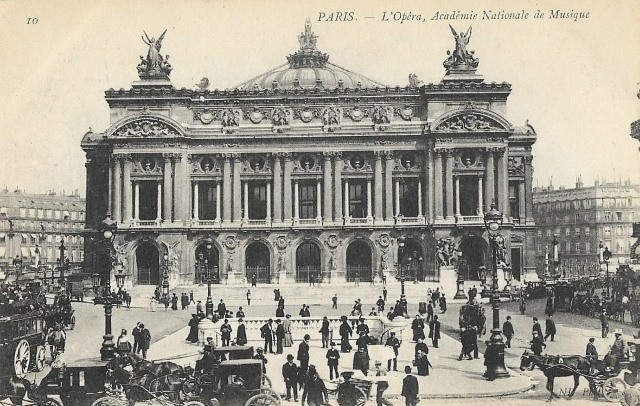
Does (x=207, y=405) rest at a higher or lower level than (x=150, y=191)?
lower

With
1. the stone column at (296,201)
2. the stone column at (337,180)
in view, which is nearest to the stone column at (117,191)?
the stone column at (296,201)

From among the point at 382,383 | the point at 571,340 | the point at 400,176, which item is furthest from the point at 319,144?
the point at 382,383

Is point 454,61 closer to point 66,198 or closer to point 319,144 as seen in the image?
point 319,144

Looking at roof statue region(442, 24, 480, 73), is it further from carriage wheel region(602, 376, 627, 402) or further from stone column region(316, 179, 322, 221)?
carriage wheel region(602, 376, 627, 402)

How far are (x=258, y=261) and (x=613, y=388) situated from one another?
40.5 meters

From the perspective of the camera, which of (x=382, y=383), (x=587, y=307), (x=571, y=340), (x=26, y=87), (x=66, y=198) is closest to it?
(x=382, y=383)

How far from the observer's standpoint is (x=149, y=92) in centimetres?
5694

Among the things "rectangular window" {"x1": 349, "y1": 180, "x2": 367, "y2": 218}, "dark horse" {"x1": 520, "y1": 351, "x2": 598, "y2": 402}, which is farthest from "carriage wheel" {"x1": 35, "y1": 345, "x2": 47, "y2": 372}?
"rectangular window" {"x1": 349, "y1": 180, "x2": 367, "y2": 218}

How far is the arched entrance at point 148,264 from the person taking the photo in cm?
5622

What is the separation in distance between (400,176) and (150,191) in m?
20.3

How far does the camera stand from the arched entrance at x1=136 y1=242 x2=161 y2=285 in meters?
56.2

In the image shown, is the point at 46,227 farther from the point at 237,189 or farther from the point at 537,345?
the point at 537,345

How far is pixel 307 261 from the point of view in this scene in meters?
56.8

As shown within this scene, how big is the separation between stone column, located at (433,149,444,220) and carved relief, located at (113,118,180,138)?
2047 cm
